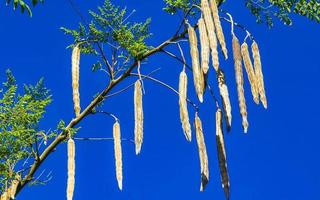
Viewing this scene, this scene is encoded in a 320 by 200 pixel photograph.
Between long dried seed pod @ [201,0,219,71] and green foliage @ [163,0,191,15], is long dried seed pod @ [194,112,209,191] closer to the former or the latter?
long dried seed pod @ [201,0,219,71]

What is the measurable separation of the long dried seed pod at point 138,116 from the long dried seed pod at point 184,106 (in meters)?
0.57

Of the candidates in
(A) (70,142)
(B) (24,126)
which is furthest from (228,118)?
(B) (24,126)

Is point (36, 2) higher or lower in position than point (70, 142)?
higher

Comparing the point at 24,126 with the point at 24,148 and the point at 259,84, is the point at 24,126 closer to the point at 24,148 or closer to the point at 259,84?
the point at 24,148

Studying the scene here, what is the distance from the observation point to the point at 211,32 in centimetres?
670

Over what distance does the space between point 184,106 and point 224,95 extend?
20.0 inches

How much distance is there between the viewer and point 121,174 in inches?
300

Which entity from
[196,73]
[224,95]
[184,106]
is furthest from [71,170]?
[224,95]

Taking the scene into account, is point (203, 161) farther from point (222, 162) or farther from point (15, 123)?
point (15, 123)

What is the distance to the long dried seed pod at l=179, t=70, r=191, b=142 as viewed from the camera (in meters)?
6.68

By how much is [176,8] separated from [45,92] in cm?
1167

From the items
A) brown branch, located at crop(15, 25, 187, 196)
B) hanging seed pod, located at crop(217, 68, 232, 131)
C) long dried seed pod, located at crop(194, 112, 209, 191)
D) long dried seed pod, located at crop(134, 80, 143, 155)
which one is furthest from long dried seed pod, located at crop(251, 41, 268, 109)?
brown branch, located at crop(15, 25, 187, 196)

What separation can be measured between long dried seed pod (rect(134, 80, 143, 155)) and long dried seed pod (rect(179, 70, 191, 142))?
1.88ft

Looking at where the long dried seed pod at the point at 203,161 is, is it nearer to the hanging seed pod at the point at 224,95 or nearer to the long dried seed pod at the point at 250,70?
the hanging seed pod at the point at 224,95
